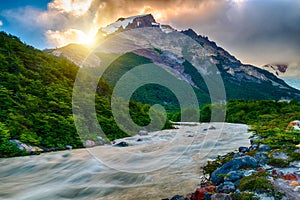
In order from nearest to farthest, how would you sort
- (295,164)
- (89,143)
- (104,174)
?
(295,164) < (104,174) < (89,143)

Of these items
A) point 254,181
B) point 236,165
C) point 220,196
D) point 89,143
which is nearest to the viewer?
point 220,196

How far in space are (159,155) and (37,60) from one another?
1630 cm

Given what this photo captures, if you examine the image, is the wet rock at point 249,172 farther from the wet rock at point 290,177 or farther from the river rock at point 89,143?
the river rock at point 89,143

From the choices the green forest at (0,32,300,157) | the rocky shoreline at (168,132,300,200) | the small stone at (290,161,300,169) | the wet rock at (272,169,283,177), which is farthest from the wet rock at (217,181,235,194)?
the green forest at (0,32,300,157)

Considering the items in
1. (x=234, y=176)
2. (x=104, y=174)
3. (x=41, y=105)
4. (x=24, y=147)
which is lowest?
(x=104, y=174)

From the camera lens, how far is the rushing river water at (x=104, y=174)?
26.1 feet

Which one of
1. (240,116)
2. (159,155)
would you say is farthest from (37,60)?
(240,116)

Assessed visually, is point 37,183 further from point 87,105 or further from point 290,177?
point 87,105

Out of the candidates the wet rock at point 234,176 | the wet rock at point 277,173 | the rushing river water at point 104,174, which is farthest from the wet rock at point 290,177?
the rushing river water at point 104,174

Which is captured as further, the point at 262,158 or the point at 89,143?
the point at 89,143

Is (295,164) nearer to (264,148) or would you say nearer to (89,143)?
(264,148)

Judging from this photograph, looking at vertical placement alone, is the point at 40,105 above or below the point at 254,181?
above

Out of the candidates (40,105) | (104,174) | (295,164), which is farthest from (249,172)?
(40,105)

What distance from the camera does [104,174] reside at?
32.9 ft
